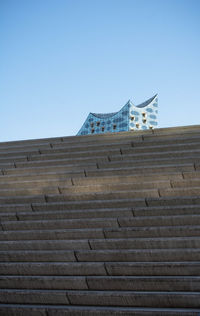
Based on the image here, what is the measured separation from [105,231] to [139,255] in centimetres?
62

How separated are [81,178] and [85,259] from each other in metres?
1.84

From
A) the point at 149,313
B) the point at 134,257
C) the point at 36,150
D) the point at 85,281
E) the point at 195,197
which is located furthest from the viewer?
the point at 36,150

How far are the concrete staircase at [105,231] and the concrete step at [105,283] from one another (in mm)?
10

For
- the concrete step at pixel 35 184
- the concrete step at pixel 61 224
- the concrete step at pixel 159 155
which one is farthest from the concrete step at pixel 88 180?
the concrete step at pixel 61 224

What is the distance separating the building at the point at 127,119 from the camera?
221 ft

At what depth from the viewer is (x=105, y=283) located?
3482 mm

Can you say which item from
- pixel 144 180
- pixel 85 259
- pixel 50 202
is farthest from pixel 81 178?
pixel 85 259

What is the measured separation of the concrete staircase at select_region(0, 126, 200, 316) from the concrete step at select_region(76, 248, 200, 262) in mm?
11

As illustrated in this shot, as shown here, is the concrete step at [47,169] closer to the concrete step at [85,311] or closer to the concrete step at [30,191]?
the concrete step at [30,191]

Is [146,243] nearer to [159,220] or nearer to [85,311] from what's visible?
[159,220]

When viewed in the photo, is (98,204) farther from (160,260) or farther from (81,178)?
(160,260)

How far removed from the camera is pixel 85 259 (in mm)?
3877

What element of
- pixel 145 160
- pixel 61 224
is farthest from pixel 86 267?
pixel 145 160

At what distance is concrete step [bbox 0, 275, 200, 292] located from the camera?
330 cm
